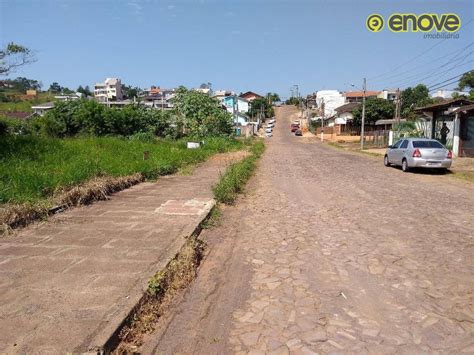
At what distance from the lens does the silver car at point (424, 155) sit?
16612mm

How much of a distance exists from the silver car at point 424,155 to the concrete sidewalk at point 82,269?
447 inches

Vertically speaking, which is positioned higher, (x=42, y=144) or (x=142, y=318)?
(x=42, y=144)

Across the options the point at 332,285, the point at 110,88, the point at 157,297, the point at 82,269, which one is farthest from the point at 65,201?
the point at 110,88

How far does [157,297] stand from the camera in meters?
4.29

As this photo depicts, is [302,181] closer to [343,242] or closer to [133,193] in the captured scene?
[133,193]

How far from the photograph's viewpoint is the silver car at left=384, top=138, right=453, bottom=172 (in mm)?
16612

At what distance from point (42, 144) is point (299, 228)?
1017 centimetres

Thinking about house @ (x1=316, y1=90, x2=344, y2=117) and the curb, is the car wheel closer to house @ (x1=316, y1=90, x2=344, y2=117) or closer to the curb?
the curb

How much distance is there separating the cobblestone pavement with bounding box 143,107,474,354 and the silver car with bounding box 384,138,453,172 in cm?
785

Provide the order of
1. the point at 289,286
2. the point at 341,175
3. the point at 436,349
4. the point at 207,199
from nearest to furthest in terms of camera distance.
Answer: the point at 436,349 < the point at 289,286 < the point at 207,199 < the point at 341,175

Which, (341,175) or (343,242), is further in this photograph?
(341,175)

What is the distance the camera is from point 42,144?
13867 mm

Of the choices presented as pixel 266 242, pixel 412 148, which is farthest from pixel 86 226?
pixel 412 148

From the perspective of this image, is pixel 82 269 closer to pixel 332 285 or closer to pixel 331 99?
pixel 332 285
